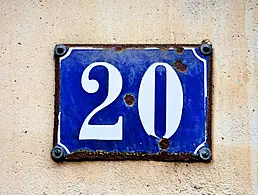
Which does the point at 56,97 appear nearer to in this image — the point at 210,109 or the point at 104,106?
the point at 104,106

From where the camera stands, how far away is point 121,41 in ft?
3.85

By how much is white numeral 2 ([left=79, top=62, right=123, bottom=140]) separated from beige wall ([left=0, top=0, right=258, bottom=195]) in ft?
0.19

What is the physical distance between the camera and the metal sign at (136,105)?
1126 millimetres

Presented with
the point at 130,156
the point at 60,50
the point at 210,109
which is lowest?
the point at 130,156

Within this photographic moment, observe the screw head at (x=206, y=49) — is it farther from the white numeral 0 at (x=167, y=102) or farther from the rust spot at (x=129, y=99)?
the rust spot at (x=129, y=99)

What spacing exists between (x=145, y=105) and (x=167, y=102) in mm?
47

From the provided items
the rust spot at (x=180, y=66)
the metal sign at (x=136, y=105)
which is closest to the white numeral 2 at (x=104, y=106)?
the metal sign at (x=136, y=105)

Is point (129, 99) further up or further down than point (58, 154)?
further up

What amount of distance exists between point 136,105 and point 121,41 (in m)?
0.15

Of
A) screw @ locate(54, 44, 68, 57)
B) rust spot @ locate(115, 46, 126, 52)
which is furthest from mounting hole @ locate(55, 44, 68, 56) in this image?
rust spot @ locate(115, 46, 126, 52)

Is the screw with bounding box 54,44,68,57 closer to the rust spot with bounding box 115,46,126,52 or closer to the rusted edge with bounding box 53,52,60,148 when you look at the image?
the rusted edge with bounding box 53,52,60,148

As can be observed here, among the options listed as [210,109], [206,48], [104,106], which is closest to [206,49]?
[206,48]

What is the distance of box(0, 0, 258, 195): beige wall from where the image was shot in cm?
112

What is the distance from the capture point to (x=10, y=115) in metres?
1.16
